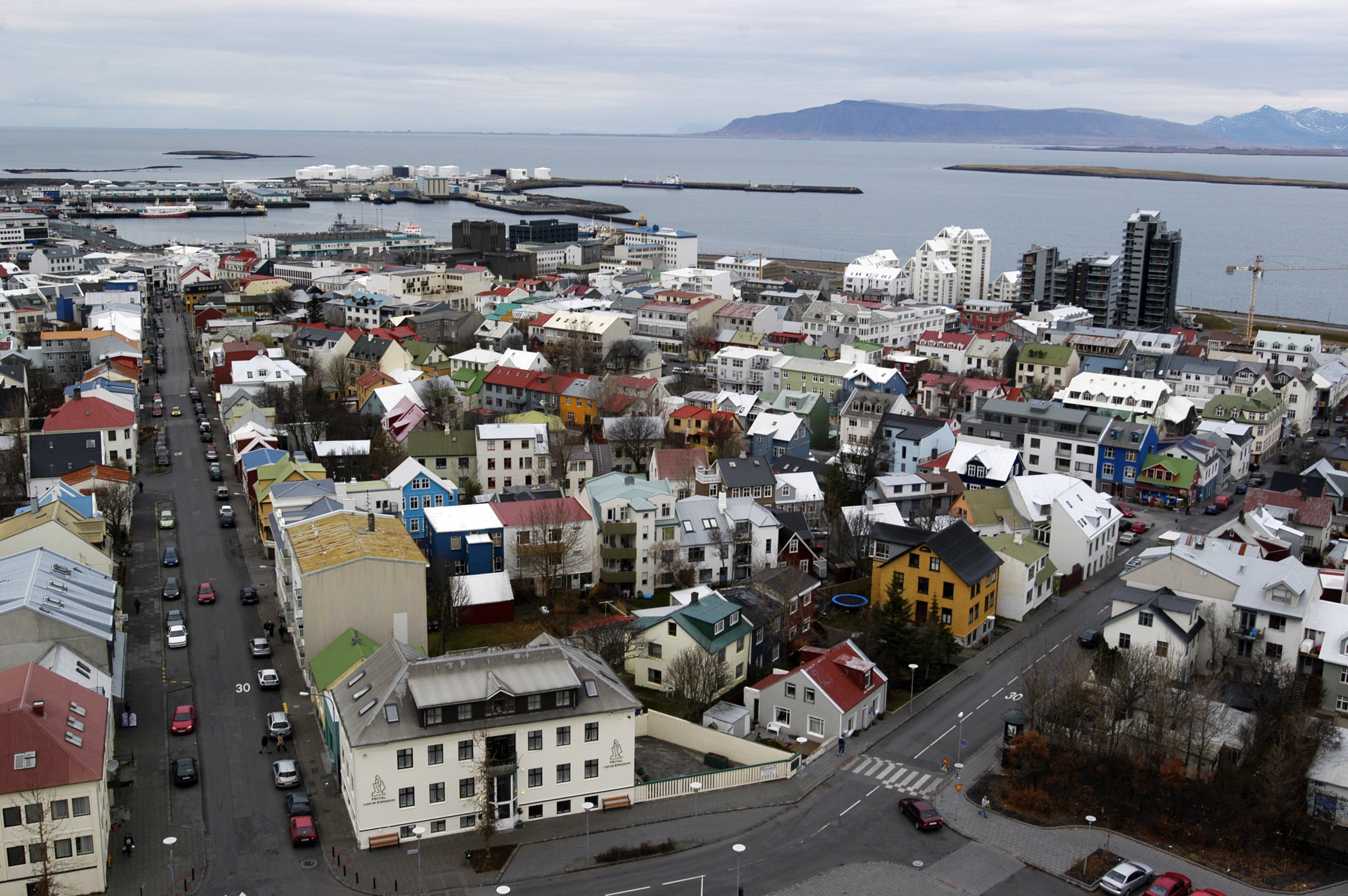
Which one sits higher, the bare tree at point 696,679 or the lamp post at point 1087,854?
the bare tree at point 696,679

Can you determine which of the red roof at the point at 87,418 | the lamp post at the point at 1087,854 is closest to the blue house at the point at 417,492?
the red roof at the point at 87,418

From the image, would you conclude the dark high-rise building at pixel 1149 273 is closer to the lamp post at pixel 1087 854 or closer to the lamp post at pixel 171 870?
the lamp post at pixel 1087 854

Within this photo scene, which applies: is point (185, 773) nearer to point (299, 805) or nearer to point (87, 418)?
point (299, 805)

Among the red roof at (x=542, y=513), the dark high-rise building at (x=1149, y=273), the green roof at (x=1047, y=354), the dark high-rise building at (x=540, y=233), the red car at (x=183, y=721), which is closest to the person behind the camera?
the red car at (x=183, y=721)

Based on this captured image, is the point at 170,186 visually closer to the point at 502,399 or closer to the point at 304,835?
the point at 502,399

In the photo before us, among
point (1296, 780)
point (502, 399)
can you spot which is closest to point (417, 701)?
point (1296, 780)

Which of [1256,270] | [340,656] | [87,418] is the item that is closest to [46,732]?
[340,656]

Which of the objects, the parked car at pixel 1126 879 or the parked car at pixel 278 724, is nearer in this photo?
the parked car at pixel 1126 879
